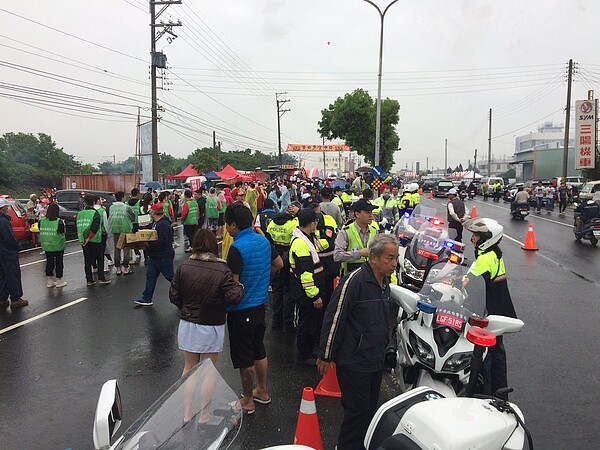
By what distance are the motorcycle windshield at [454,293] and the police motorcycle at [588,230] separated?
41.1ft

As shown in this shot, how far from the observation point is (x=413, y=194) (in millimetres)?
13234

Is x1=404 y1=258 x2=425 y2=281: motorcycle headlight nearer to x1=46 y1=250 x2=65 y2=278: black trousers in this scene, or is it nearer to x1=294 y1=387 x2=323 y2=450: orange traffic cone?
x1=294 y1=387 x2=323 y2=450: orange traffic cone

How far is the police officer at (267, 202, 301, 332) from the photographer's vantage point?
704 centimetres

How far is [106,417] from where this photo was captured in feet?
6.23

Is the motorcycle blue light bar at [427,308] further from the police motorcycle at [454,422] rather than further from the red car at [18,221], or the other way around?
the red car at [18,221]

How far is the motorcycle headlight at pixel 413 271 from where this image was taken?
6.63 m

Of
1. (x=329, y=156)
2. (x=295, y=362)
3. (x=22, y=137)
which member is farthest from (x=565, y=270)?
(x=329, y=156)

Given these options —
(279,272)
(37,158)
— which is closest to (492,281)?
(279,272)

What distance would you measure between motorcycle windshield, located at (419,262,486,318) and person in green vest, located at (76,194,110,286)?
7435 mm

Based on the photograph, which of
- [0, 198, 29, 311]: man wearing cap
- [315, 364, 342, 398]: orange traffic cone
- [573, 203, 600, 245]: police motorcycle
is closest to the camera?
[315, 364, 342, 398]: orange traffic cone

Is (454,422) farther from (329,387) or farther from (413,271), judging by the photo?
(413,271)

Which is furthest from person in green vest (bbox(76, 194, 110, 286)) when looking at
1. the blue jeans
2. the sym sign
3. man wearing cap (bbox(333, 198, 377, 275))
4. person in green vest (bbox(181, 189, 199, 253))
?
the sym sign

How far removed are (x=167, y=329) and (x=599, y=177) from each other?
37377 millimetres

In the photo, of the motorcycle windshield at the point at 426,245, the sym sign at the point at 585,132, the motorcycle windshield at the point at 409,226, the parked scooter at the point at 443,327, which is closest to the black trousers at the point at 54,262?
the motorcycle windshield at the point at 409,226
